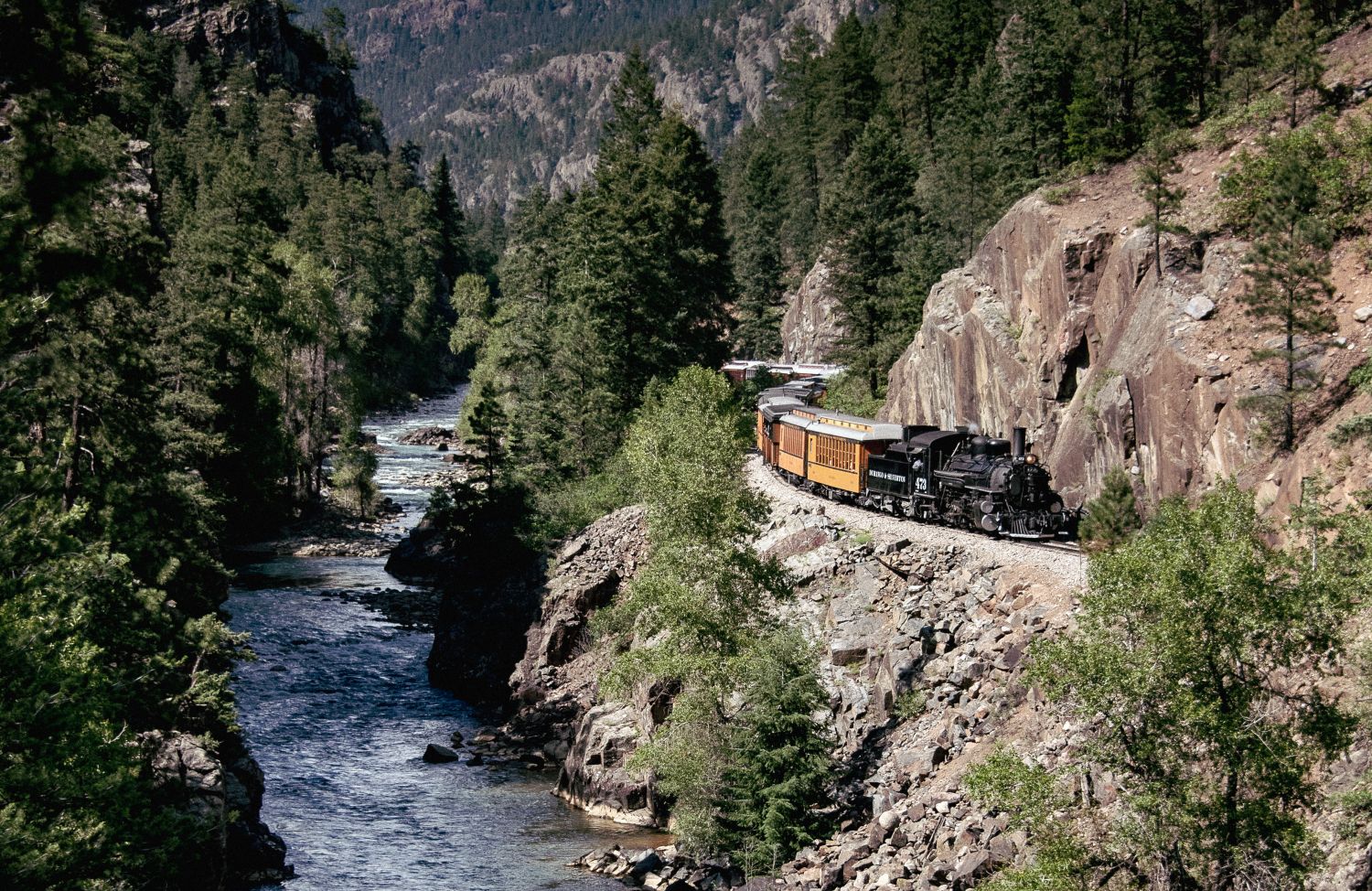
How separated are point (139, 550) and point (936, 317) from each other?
3074 centimetres

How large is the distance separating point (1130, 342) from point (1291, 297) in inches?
252

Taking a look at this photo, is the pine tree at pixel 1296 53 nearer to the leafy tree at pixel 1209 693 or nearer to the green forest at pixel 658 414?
the green forest at pixel 658 414

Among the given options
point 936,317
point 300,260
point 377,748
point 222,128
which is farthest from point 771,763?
point 222,128

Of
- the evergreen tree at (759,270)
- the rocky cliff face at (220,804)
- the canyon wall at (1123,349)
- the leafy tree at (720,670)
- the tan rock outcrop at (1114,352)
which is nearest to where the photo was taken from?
the rocky cliff face at (220,804)

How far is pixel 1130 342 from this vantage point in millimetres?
33406

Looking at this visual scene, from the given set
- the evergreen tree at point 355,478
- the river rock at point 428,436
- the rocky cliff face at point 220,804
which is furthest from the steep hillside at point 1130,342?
the river rock at point 428,436

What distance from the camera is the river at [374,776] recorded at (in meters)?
28.5

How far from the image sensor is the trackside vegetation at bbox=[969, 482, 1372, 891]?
1712 centimetres

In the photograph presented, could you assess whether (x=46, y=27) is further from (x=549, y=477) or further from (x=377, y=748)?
(x=549, y=477)

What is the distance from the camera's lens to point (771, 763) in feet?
89.5

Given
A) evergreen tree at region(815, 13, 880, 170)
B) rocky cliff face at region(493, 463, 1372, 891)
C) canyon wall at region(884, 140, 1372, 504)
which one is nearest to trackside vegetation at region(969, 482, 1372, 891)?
rocky cliff face at region(493, 463, 1372, 891)

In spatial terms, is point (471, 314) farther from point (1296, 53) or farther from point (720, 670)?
point (720, 670)

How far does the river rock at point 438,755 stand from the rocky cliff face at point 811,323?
45049mm

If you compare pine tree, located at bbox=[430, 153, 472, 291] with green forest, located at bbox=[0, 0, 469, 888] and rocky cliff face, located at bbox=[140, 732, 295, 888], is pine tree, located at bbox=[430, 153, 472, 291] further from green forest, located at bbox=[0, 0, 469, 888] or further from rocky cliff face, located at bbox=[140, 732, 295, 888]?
rocky cliff face, located at bbox=[140, 732, 295, 888]
